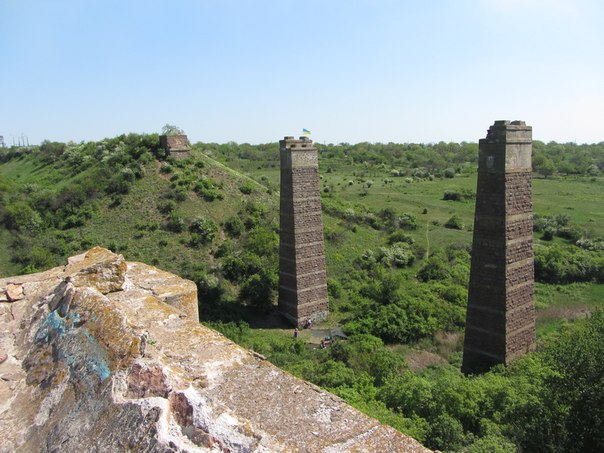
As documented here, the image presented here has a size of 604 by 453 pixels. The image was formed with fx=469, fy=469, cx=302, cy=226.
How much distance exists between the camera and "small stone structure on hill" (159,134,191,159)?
27984mm

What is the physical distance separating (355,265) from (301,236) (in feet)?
20.6

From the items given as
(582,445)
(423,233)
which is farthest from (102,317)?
(423,233)

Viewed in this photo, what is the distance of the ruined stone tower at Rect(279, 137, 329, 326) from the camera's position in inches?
683

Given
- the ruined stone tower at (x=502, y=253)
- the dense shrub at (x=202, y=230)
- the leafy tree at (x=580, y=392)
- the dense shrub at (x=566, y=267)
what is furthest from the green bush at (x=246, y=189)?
the leafy tree at (x=580, y=392)

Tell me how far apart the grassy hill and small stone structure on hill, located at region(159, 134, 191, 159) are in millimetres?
540

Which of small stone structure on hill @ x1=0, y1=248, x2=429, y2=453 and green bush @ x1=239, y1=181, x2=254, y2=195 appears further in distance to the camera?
green bush @ x1=239, y1=181, x2=254, y2=195

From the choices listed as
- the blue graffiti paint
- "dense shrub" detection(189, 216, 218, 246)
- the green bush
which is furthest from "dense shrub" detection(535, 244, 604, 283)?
the blue graffiti paint

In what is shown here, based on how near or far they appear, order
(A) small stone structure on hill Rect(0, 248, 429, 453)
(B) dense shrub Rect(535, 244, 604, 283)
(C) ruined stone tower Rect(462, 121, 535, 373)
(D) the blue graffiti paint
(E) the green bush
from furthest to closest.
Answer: (E) the green bush → (B) dense shrub Rect(535, 244, 604, 283) → (C) ruined stone tower Rect(462, 121, 535, 373) → (D) the blue graffiti paint → (A) small stone structure on hill Rect(0, 248, 429, 453)

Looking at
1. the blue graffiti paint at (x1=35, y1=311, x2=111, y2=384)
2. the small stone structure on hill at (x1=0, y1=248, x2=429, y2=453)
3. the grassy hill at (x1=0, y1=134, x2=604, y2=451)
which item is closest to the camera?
the small stone structure on hill at (x1=0, y1=248, x2=429, y2=453)

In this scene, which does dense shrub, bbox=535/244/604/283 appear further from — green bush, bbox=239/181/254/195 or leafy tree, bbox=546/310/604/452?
green bush, bbox=239/181/254/195

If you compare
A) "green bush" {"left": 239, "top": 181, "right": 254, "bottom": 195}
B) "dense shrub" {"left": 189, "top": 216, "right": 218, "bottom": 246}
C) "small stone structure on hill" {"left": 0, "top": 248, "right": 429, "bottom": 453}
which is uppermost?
"green bush" {"left": 239, "top": 181, "right": 254, "bottom": 195}

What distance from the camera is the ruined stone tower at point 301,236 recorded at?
1734 cm

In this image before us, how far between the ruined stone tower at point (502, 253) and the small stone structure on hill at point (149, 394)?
955 centimetres

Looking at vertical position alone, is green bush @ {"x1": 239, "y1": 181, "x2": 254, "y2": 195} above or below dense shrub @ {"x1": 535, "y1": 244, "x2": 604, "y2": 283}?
above
